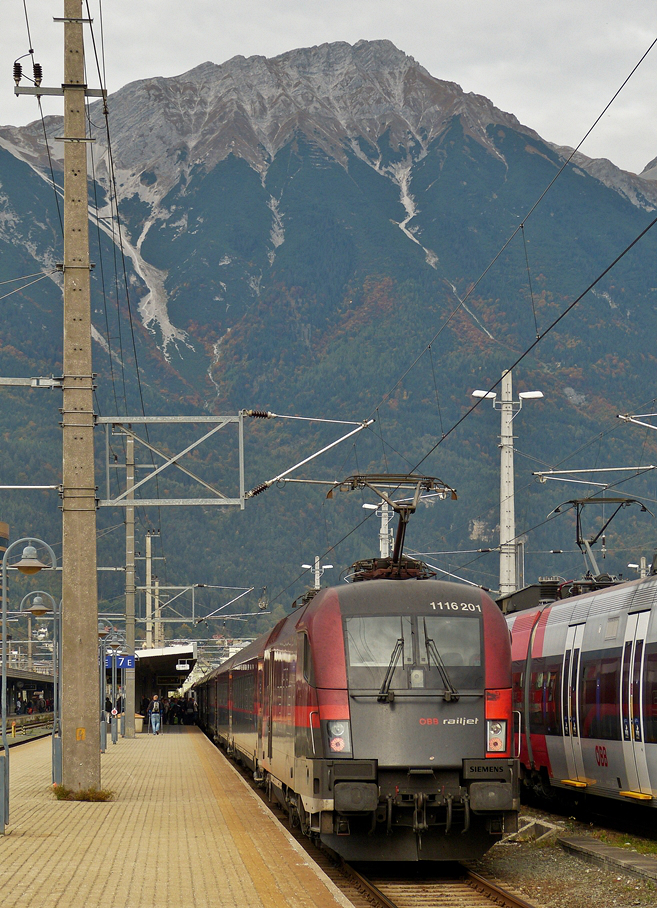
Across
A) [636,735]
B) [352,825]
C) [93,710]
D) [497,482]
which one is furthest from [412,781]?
[497,482]

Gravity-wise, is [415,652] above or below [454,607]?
below

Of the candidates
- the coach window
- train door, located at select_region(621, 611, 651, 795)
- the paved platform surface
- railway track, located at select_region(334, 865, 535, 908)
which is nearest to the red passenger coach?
railway track, located at select_region(334, 865, 535, 908)

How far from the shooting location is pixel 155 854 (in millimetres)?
13641

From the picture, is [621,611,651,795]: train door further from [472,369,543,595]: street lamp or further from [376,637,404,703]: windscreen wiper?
[472,369,543,595]: street lamp

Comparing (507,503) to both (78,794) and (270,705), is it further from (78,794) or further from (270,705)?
(78,794)

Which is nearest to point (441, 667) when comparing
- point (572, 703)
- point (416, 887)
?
point (416, 887)

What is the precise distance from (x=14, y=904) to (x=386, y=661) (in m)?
5.22

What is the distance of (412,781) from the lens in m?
13.6

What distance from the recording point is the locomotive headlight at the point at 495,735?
45.8 ft

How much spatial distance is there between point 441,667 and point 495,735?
39.1 inches

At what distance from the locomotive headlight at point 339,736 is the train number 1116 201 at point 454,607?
5.90 feet

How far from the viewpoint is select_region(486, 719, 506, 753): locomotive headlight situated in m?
14.0

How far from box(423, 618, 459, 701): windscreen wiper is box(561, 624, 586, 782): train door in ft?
17.0

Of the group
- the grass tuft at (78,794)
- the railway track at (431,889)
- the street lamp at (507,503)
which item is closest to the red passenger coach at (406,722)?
the railway track at (431,889)
